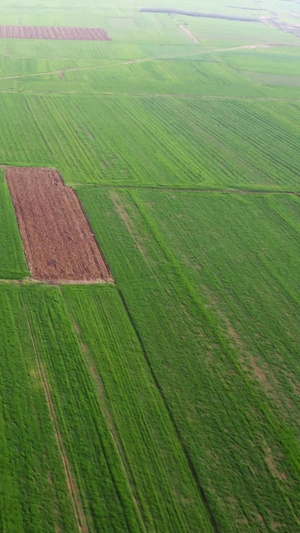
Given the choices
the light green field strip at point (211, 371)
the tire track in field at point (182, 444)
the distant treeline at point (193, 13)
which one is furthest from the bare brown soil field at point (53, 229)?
the distant treeline at point (193, 13)

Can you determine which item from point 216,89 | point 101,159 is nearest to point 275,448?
point 101,159

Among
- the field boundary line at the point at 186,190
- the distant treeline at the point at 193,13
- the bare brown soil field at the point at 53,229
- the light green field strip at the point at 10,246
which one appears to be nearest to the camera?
the light green field strip at the point at 10,246

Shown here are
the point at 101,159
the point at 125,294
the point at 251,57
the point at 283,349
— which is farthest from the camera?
the point at 251,57

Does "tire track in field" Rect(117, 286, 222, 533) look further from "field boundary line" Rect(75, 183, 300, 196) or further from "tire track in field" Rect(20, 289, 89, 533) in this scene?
"field boundary line" Rect(75, 183, 300, 196)

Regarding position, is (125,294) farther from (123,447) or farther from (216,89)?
(216,89)

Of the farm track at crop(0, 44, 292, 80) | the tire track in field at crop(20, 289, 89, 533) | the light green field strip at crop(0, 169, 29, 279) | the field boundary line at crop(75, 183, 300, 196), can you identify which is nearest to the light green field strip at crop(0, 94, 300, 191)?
the field boundary line at crop(75, 183, 300, 196)

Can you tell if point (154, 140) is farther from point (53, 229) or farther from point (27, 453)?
point (27, 453)

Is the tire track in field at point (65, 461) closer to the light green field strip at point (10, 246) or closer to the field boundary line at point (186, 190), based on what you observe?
the light green field strip at point (10, 246)
